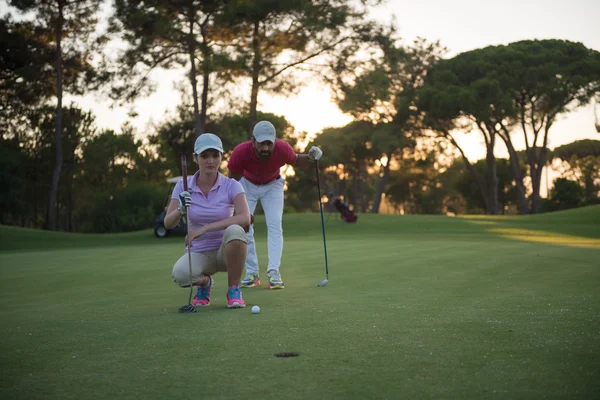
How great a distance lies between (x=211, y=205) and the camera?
20.8ft

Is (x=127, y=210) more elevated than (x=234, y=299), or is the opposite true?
(x=127, y=210)

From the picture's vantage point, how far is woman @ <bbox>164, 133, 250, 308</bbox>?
608 centimetres

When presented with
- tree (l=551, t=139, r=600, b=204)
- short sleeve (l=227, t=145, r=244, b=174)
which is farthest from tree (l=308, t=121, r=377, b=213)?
short sleeve (l=227, t=145, r=244, b=174)

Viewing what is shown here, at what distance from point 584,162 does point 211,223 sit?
2752 inches

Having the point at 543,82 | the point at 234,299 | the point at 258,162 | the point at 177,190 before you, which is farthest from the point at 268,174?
the point at 543,82

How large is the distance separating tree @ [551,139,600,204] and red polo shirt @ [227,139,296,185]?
210 ft

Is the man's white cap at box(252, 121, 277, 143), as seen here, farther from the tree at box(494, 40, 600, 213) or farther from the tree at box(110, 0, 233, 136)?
the tree at box(494, 40, 600, 213)

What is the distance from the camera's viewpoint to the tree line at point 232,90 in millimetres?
30359

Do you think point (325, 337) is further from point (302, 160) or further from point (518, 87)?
point (518, 87)

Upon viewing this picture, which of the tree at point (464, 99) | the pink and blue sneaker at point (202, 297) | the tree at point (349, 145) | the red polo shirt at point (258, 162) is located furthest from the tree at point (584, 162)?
the pink and blue sneaker at point (202, 297)

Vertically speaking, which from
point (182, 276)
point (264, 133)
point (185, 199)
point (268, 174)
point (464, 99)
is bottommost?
point (182, 276)

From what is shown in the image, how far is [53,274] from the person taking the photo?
1086 cm

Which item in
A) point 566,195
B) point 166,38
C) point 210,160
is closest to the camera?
point 210,160

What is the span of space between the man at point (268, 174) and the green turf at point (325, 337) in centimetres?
36
